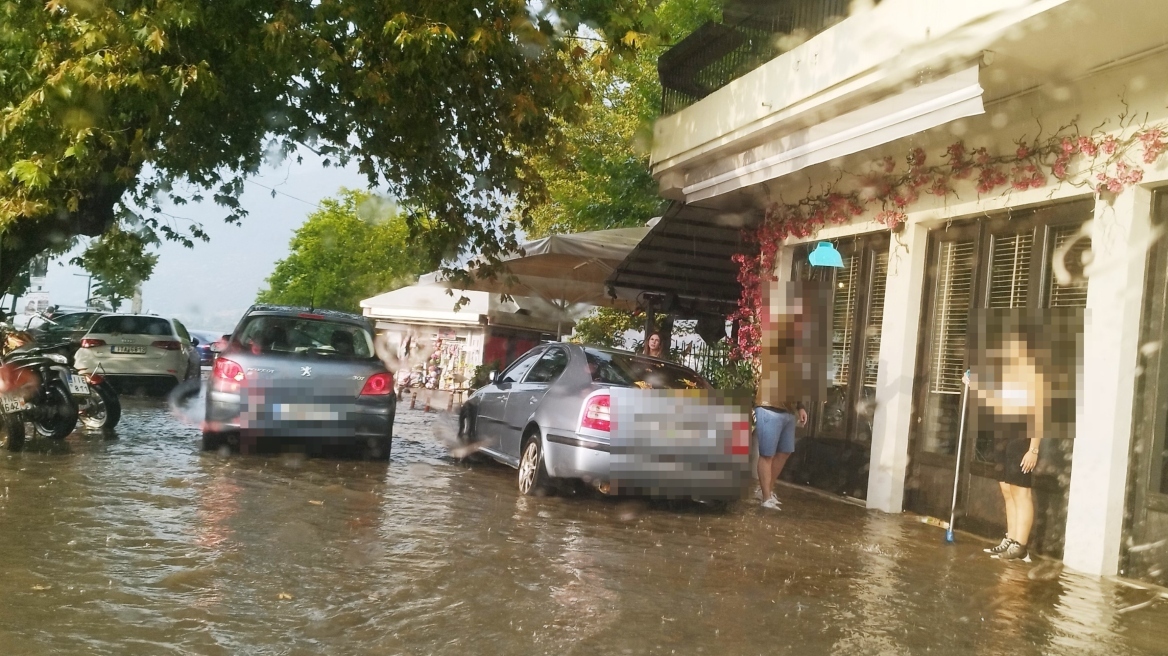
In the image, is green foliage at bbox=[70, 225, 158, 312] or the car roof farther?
green foliage at bbox=[70, 225, 158, 312]

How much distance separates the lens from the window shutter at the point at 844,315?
11.3 m

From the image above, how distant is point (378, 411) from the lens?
1036 cm

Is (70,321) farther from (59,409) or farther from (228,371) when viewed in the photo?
(228,371)

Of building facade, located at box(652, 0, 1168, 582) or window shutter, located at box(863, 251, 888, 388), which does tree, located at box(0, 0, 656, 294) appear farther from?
window shutter, located at box(863, 251, 888, 388)

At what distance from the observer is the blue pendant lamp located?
11.3 metres

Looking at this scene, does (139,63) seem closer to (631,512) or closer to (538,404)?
(538,404)

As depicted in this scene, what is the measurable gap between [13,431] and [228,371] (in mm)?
2092

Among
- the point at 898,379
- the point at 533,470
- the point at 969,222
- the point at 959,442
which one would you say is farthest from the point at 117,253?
the point at 959,442

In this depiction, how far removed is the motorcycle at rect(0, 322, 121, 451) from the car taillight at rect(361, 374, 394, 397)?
10.2 ft

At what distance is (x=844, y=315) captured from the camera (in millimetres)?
11531

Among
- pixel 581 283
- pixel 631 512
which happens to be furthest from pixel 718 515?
pixel 581 283

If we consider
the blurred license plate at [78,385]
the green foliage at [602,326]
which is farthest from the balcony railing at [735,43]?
the green foliage at [602,326]

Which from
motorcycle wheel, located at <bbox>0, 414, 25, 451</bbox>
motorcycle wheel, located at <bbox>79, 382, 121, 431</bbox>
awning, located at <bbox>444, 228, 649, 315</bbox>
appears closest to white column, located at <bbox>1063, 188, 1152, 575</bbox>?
awning, located at <bbox>444, 228, 649, 315</bbox>

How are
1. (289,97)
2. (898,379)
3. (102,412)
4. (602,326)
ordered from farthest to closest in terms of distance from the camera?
(602,326) → (289,97) → (102,412) → (898,379)
